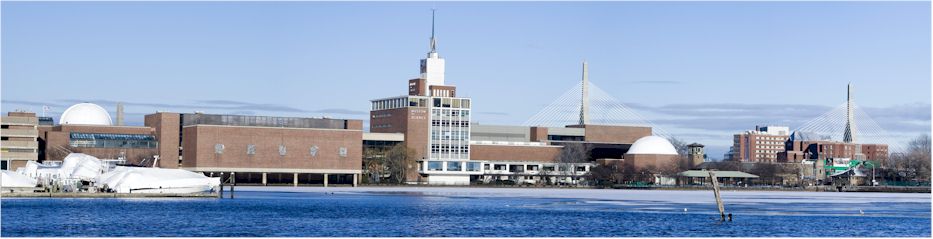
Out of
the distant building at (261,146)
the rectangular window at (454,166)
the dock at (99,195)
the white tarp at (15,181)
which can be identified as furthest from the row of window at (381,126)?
the white tarp at (15,181)

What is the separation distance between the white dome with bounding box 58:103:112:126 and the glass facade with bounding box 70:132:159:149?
771cm

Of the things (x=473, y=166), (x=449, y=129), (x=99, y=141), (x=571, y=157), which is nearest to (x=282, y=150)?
(x=99, y=141)

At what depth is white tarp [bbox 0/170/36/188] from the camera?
93.1 metres

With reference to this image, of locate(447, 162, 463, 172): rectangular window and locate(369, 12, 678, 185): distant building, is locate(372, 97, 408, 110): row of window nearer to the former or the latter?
locate(369, 12, 678, 185): distant building

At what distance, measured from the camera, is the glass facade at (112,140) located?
14662 cm

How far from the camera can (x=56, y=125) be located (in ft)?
496

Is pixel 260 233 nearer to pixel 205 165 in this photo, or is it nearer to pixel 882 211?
pixel 882 211

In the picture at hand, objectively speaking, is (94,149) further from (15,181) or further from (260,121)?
(15,181)

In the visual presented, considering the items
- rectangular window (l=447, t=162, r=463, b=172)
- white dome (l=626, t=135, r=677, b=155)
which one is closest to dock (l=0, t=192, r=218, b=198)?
rectangular window (l=447, t=162, r=463, b=172)

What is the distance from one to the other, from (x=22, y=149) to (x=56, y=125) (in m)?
13.3

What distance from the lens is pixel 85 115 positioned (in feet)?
512

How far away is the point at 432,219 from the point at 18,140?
83417 mm

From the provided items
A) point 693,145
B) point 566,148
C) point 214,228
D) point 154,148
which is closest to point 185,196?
point 214,228

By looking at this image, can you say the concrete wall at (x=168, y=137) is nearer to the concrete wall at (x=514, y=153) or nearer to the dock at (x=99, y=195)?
the concrete wall at (x=514, y=153)
